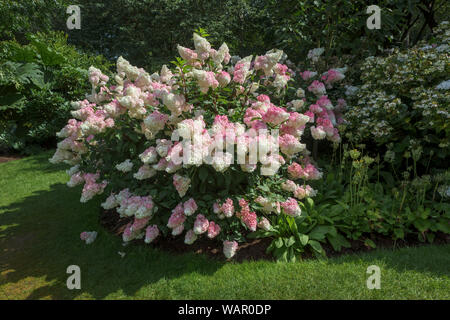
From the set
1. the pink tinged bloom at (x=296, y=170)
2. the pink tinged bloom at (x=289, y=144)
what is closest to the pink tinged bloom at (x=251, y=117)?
the pink tinged bloom at (x=289, y=144)

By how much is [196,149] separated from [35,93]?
25.8ft

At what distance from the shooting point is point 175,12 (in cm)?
1404

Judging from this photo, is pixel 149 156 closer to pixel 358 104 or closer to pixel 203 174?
pixel 203 174

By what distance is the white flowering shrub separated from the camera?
11.8 ft

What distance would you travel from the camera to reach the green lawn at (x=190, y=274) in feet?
8.25

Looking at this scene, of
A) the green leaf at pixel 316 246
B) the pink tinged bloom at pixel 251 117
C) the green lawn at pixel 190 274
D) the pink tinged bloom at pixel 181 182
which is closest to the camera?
the green lawn at pixel 190 274

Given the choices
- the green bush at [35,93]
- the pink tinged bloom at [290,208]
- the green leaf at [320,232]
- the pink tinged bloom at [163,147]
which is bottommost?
the green leaf at [320,232]

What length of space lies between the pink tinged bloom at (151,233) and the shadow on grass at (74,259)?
0.29 meters

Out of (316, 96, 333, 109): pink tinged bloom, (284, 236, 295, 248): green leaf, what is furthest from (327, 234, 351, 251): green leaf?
(316, 96, 333, 109): pink tinged bloom

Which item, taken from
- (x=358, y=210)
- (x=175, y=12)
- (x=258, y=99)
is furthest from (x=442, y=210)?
(x=175, y=12)

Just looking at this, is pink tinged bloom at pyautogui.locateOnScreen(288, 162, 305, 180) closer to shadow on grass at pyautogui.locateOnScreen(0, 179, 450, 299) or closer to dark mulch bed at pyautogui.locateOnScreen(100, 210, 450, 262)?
dark mulch bed at pyautogui.locateOnScreen(100, 210, 450, 262)

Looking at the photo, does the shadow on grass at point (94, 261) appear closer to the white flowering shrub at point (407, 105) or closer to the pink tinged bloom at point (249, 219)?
the pink tinged bloom at point (249, 219)

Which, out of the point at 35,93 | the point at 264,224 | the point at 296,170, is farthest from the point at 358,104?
the point at 35,93
